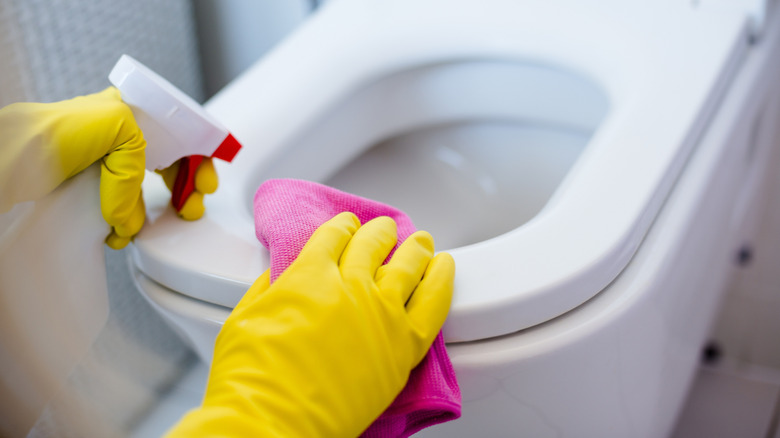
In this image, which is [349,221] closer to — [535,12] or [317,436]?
[317,436]

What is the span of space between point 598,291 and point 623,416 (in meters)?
0.10

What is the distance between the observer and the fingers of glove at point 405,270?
395mm

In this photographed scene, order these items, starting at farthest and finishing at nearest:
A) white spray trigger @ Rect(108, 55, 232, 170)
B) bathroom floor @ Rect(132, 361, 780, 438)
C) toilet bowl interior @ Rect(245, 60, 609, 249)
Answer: bathroom floor @ Rect(132, 361, 780, 438), toilet bowl interior @ Rect(245, 60, 609, 249), white spray trigger @ Rect(108, 55, 232, 170)

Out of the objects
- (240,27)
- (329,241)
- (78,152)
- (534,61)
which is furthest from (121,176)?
(240,27)

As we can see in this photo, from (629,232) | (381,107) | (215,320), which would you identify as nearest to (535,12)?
(381,107)

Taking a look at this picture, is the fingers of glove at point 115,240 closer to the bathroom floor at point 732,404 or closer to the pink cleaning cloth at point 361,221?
the pink cleaning cloth at point 361,221

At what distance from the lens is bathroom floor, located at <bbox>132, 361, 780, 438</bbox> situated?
2.73ft

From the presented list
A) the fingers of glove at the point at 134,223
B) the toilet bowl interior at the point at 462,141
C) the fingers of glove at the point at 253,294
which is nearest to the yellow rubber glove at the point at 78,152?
the fingers of glove at the point at 134,223

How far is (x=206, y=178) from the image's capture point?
0.51 meters

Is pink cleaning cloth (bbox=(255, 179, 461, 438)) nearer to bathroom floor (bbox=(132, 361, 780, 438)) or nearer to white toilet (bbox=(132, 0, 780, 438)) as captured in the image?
white toilet (bbox=(132, 0, 780, 438))

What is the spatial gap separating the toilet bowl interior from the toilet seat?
0.07 feet

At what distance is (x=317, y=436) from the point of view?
0.36 m

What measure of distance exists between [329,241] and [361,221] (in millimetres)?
84

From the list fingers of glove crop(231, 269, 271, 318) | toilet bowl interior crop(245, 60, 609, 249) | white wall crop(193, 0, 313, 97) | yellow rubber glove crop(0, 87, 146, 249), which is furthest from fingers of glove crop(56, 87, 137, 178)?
white wall crop(193, 0, 313, 97)
